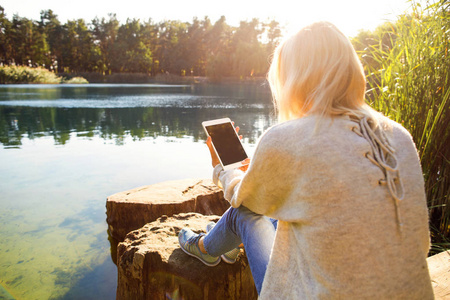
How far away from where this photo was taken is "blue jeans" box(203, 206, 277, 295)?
123cm

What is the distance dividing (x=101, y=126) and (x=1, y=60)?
38.2 meters

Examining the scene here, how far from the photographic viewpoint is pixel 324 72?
37.6 inches

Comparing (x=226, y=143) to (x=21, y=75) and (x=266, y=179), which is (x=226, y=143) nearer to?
(x=266, y=179)

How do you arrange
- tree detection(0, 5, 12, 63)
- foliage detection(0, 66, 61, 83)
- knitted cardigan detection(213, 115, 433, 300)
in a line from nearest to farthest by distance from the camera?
1. knitted cardigan detection(213, 115, 433, 300)
2. foliage detection(0, 66, 61, 83)
3. tree detection(0, 5, 12, 63)

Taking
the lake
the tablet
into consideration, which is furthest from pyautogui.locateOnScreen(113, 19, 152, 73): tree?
the tablet

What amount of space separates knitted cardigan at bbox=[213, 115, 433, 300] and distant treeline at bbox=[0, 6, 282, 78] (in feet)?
135

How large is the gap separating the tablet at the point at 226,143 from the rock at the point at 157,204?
3.98 ft

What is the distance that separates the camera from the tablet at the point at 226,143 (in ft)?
5.25

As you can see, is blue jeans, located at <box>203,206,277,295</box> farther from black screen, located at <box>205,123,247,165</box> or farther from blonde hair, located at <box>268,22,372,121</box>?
blonde hair, located at <box>268,22,372,121</box>

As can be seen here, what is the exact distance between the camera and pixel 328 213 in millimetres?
846

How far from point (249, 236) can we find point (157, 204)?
5.16 feet

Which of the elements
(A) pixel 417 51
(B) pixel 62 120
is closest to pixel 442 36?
(A) pixel 417 51

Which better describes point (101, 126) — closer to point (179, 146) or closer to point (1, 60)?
point (179, 146)

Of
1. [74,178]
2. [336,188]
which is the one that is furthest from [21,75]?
[336,188]
